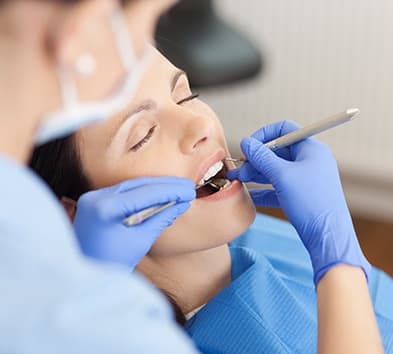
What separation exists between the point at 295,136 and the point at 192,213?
0.21 meters

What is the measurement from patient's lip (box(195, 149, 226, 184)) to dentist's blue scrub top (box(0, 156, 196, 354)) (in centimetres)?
59

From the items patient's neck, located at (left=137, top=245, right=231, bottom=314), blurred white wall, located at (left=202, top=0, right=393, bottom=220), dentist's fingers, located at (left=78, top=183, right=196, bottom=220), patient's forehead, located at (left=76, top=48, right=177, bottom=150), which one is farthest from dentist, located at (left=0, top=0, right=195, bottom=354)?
blurred white wall, located at (left=202, top=0, right=393, bottom=220)

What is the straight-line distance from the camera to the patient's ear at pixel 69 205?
149 centimetres

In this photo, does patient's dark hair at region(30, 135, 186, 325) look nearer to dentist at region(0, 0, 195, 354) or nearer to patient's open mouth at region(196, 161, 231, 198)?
patient's open mouth at region(196, 161, 231, 198)

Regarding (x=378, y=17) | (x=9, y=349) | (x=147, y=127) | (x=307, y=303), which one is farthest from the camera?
(x=378, y=17)

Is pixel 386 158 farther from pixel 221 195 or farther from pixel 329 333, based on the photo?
pixel 329 333

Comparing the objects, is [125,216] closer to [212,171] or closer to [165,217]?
[165,217]

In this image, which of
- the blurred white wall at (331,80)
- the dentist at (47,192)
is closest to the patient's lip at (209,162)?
the dentist at (47,192)

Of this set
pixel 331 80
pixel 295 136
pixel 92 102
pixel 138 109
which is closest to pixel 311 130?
pixel 295 136

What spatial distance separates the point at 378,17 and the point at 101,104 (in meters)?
2.16

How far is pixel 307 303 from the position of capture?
63.1 inches

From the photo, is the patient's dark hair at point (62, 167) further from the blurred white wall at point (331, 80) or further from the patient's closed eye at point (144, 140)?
the blurred white wall at point (331, 80)

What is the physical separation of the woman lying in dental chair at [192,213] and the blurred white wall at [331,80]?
1425 millimetres

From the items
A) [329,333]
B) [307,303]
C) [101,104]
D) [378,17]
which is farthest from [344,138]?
[101,104]
